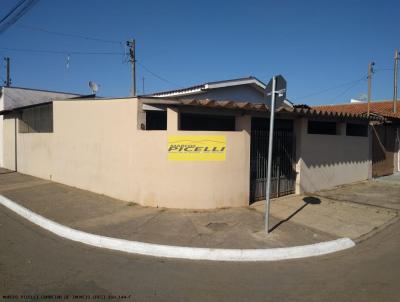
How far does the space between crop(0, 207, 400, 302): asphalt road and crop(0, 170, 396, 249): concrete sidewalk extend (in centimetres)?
66

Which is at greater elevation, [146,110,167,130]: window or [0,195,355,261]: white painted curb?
[146,110,167,130]: window

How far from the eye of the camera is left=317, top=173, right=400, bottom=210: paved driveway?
30.2 feet

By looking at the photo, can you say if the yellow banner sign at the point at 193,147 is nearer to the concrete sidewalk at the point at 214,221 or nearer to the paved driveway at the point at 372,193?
the concrete sidewalk at the point at 214,221

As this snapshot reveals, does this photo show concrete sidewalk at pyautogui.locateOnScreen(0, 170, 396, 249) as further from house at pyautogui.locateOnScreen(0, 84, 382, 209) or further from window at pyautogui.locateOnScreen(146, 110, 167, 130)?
window at pyautogui.locateOnScreen(146, 110, 167, 130)

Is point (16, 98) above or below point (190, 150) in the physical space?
above

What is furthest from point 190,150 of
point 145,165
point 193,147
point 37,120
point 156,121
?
point 37,120

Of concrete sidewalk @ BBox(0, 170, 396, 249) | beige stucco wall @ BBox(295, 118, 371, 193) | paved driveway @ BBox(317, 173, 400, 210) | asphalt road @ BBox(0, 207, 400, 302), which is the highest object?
beige stucco wall @ BBox(295, 118, 371, 193)

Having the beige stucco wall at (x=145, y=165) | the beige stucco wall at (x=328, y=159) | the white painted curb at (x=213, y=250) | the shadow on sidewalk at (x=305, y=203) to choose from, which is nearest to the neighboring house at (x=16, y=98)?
the beige stucco wall at (x=145, y=165)

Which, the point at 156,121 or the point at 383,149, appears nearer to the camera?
the point at 156,121

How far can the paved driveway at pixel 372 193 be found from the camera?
9191mm

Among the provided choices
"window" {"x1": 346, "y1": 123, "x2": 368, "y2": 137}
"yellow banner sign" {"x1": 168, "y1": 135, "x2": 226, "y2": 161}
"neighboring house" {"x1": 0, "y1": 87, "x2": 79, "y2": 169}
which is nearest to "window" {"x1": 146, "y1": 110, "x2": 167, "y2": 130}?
"yellow banner sign" {"x1": 168, "y1": 135, "x2": 226, "y2": 161}

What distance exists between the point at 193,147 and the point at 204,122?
9.80 feet

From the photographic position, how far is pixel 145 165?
801cm

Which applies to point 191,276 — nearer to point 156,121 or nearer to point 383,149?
point 156,121
